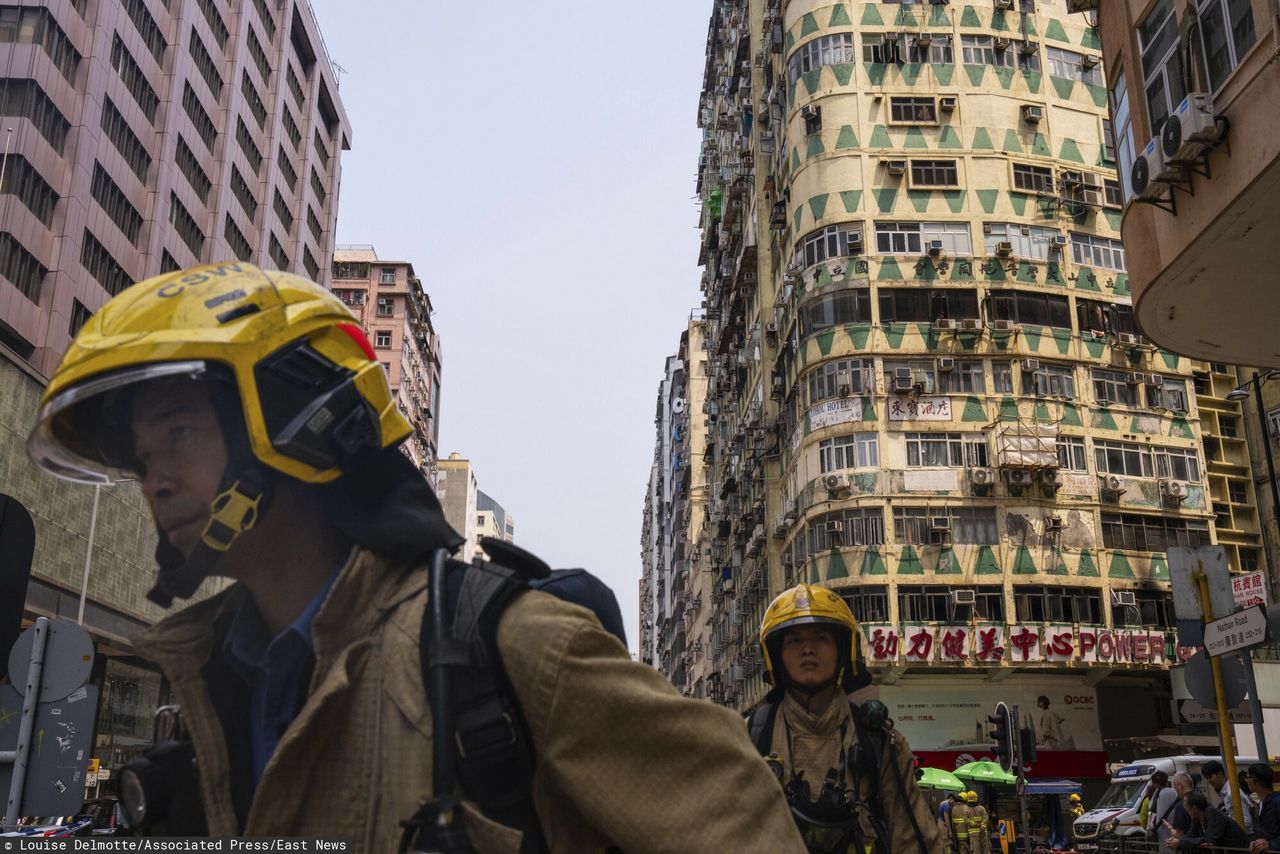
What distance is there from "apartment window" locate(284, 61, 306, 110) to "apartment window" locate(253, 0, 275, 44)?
1850 millimetres

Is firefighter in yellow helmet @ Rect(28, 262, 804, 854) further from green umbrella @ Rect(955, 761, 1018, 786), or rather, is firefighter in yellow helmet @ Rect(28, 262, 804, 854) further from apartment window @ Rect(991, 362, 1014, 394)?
apartment window @ Rect(991, 362, 1014, 394)

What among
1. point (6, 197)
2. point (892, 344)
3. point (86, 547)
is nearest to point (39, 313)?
point (6, 197)

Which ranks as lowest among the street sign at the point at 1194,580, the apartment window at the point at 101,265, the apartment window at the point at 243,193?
the street sign at the point at 1194,580

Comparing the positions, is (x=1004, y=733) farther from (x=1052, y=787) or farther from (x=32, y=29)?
(x=32, y=29)

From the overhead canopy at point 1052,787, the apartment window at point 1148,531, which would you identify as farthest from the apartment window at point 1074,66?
the overhead canopy at point 1052,787

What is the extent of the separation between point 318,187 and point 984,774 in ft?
161

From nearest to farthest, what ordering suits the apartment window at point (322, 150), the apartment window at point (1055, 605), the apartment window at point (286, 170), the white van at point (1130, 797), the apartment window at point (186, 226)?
1. the white van at point (1130, 797)
2. the apartment window at point (1055, 605)
3. the apartment window at point (186, 226)
4. the apartment window at point (286, 170)
5. the apartment window at point (322, 150)

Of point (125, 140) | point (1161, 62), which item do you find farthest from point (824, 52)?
point (1161, 62)

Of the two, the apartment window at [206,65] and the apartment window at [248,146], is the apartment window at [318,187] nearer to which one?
the apartment window at [248,146]

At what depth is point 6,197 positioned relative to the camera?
1217 inches

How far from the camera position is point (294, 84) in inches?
2356

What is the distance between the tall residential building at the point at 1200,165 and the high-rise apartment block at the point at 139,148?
21348mm

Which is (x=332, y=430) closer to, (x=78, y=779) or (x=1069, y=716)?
(x=78, y=779)

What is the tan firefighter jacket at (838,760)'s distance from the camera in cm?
552
